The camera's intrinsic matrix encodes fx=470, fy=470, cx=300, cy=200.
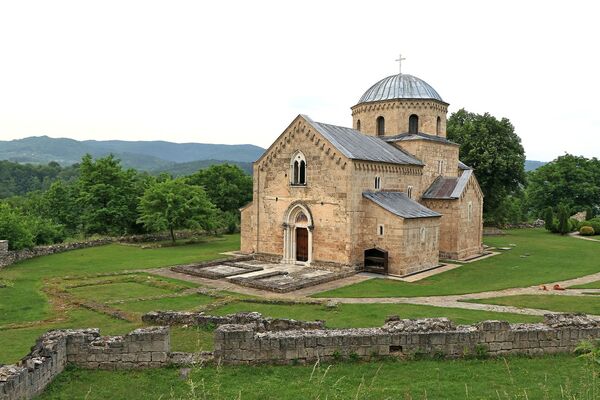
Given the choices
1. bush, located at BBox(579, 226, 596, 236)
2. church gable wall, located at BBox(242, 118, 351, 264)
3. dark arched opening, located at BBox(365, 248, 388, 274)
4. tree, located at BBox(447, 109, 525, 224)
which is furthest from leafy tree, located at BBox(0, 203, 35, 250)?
bush, located at BBox(579, 226, 596, 236)

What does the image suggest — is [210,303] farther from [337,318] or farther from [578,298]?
[578,298]

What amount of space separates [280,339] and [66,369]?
235 inches

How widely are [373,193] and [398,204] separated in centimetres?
186

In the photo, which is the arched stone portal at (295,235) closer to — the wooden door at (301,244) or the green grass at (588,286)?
the wooden door at (301,244)

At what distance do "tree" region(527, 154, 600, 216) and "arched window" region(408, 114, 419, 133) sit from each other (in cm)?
4048

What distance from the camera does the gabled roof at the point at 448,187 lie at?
120 feet

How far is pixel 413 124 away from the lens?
132 feet

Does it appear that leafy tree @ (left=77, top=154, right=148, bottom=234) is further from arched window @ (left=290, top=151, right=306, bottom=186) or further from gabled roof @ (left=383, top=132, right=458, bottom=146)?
gabled roof @ (left=383, top=132, right=458, bottom=146)

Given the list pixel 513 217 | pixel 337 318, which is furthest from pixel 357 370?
pixel 513 217

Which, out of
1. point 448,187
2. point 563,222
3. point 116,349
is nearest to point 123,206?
point 448,187

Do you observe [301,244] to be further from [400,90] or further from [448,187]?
[400,90]

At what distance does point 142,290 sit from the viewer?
81.1 ft

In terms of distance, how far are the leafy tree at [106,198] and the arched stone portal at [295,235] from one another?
20442 mm

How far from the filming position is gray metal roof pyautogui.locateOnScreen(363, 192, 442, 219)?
3039 centimetres
